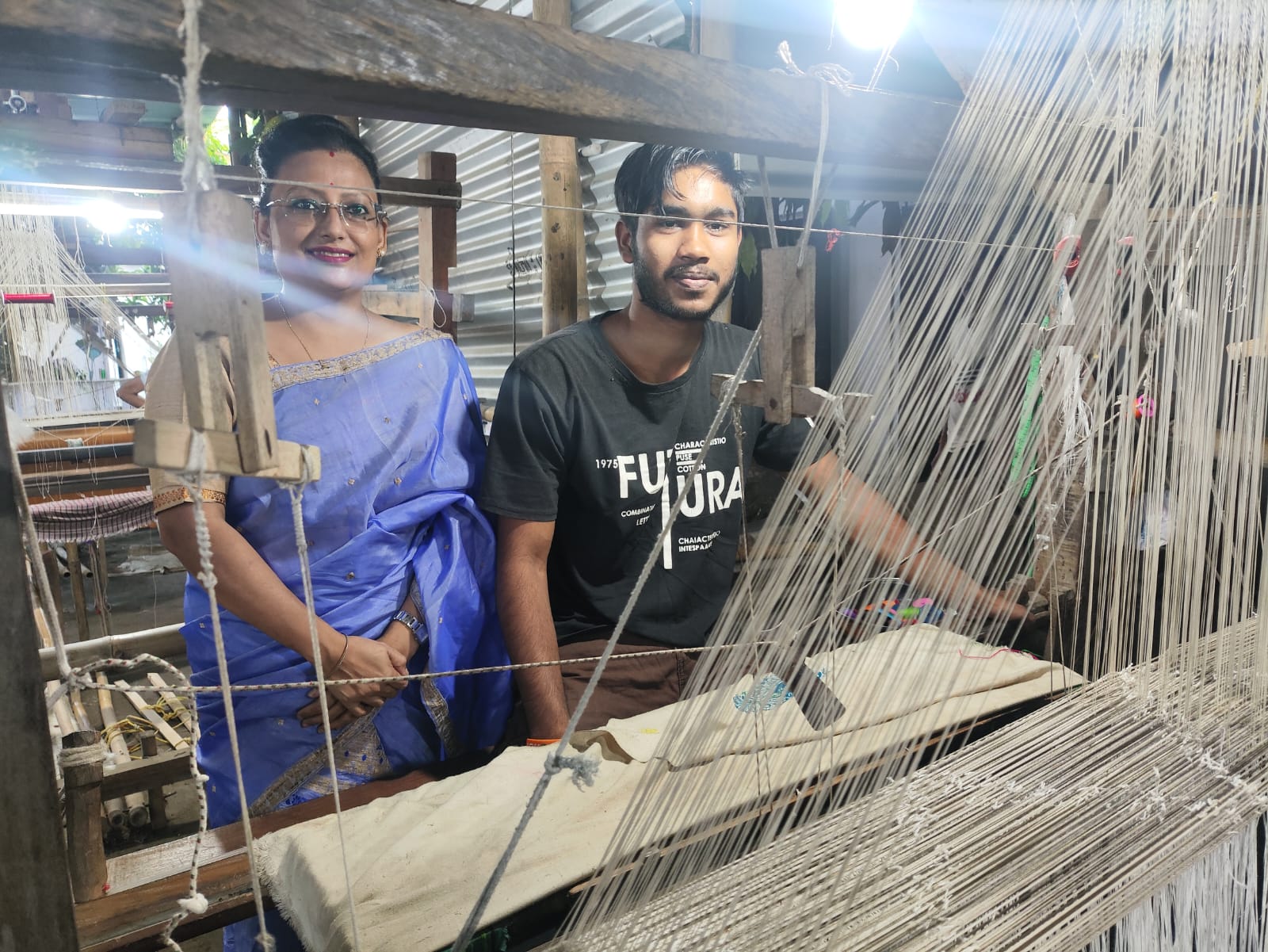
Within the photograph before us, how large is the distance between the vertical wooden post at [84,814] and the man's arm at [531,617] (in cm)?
70

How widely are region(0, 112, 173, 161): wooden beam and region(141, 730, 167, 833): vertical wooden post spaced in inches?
75.9

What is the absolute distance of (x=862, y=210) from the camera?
3428 millimetres

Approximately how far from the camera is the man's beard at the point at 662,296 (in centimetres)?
160

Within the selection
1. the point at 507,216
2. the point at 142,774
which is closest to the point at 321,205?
the point at 142,774

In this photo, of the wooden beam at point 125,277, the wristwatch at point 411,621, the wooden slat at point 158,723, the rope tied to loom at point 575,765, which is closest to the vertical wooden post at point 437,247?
the wristwatch at point 411,621

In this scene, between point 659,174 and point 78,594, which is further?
point 78,594

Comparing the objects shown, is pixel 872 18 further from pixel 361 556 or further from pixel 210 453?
pixel 210 453

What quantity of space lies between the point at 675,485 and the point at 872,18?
1050 mm

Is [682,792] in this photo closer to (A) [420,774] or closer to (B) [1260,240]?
(A) [420,774]

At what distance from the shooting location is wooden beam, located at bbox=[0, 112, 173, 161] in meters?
1.90

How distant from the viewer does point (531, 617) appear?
1.58m

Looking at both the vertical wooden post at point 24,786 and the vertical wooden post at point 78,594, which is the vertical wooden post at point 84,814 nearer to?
the vertical wooden post at point 24,786

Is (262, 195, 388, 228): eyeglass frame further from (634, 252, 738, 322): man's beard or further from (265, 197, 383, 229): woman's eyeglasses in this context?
(634, 252, 738, 322): man's beard

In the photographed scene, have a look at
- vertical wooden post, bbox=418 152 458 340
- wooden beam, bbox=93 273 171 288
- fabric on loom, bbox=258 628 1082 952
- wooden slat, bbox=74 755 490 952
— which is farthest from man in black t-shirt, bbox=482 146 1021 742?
wooden beam, bbox=93 273 171 288
